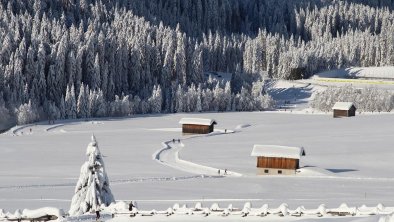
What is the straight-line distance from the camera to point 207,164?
209ft

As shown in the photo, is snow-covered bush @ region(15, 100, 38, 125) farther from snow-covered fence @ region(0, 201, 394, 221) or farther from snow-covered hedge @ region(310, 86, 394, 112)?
snow-covered fence @ region(0, 201, 394, 221)

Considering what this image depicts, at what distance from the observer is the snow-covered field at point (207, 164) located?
43.2 m

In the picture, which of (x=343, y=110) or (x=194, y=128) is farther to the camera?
(x=343, y=110)

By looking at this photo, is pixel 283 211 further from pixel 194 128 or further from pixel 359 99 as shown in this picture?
pixel 359 99

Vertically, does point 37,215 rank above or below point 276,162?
above

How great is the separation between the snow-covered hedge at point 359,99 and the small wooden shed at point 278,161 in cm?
8190

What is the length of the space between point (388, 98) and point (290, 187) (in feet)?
316

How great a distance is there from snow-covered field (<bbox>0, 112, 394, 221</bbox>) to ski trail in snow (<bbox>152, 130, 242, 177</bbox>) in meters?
0.13

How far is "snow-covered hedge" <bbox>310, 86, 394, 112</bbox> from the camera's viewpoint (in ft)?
453

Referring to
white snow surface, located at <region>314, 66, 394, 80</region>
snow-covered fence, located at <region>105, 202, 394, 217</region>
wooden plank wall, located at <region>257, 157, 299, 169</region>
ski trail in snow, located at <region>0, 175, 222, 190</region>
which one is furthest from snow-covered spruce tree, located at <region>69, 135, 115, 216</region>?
white snow surface, located at <region>314, 66, 394, 80</region>

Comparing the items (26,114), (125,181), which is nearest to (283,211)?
(125,181)

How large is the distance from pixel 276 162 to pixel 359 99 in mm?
87633

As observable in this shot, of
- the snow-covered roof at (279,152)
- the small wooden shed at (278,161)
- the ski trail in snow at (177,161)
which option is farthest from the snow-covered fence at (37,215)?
the snow-covered roof at (279,152)

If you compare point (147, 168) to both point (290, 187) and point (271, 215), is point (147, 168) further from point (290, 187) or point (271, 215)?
point (271, 215)
